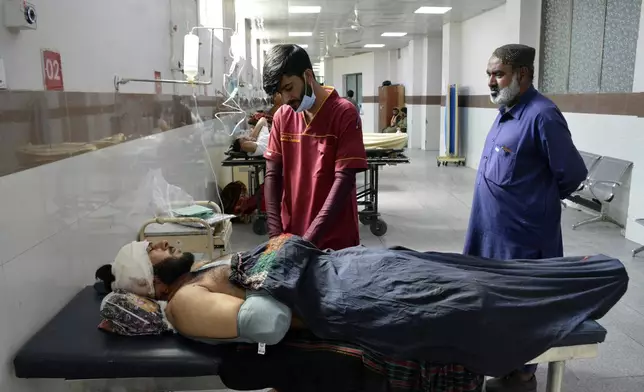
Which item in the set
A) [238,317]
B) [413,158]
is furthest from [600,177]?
[413,158]

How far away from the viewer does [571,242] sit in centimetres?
457

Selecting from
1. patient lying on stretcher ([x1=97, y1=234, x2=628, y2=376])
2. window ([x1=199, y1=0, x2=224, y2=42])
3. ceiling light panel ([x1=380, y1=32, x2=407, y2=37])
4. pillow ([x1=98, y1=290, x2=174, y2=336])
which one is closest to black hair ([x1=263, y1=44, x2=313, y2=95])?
patient lying on stretcher ([x1=97, y1=234, x2=628, y2=376])

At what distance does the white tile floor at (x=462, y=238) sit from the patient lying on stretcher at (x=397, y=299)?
3.12 ft

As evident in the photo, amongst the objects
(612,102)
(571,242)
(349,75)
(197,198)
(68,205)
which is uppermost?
(349,75)

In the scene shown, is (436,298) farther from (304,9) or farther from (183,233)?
(304,9)

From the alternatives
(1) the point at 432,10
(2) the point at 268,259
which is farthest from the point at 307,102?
(1) the point at 432,10

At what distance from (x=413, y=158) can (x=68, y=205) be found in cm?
947

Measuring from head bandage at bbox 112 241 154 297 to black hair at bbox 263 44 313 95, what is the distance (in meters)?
0.77

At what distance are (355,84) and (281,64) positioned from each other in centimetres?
1777

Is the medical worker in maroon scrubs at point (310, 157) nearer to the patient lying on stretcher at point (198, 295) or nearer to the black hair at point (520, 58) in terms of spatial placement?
the patient lying on stretcher at point (198, 295)

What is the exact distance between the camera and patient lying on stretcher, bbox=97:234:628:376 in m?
1.54

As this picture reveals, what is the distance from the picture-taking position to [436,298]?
159cm

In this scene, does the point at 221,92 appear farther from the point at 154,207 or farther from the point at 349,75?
the point at 349,75

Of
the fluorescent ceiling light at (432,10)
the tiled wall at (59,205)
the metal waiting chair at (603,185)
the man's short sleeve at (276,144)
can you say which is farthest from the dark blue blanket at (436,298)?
the fluorescent ceiling light at (432,10)
